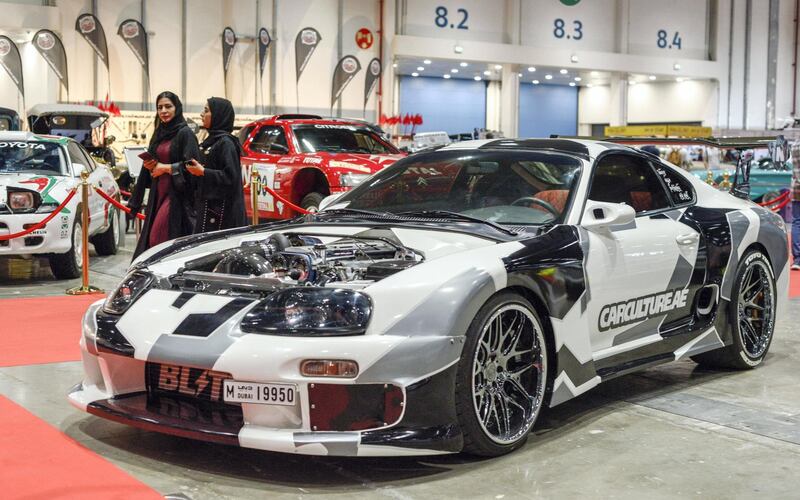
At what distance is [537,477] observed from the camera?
12.8 ft

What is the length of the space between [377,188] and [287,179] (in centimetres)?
684

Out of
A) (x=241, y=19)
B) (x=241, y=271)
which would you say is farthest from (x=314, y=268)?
(x=241, y=19)

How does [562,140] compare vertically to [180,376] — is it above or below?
above

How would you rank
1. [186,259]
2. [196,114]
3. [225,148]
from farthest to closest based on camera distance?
[196,114] → [225,148] → [186,259]

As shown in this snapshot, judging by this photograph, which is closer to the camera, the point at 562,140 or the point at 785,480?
the point at 785,480

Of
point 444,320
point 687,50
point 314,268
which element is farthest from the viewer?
point 687,50

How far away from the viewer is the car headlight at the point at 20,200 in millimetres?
9414

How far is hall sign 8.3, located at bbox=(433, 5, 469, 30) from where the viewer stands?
28.9 meters

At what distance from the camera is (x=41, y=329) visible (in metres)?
7.16

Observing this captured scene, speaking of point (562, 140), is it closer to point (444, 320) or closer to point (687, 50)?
point (444, 320)

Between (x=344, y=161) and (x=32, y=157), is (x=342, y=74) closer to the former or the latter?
(x=344, y=161)

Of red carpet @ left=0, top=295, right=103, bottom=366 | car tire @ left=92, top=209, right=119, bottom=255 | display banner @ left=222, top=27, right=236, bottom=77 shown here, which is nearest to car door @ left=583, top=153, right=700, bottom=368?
red carpet @ left=0, top=295, right=103, bottom=366

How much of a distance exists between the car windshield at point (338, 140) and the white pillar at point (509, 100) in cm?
1767

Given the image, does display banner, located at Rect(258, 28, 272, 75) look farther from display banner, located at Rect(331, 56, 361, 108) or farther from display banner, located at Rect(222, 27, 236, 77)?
display banner, located at Rect(331, 56, 361, 108)
